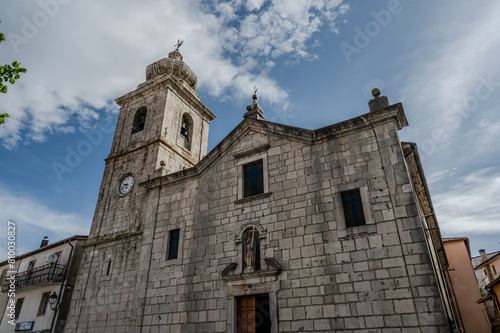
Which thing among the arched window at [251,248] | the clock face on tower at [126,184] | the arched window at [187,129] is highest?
the arched window at [187,129]

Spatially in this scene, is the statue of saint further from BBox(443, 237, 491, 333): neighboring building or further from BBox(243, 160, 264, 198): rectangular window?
BBox(443, 237, 491, 333): neighboring building

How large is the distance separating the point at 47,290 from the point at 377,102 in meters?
17.9

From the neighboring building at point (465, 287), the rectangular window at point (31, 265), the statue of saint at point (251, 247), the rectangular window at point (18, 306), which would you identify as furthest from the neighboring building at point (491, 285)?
the rectangular window at point (31, 265)

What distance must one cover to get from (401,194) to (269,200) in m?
3.94

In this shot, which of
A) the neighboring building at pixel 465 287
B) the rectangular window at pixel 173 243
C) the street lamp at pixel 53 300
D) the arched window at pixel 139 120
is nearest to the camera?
the rectangular window at pixel 173 243

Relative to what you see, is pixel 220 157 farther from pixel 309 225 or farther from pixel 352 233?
pixel 352 233

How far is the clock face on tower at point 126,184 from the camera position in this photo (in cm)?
1698

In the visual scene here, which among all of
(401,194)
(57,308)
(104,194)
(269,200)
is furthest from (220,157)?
(57,308)

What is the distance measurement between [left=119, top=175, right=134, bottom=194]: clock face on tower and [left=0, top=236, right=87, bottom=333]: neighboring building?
11.1 ft

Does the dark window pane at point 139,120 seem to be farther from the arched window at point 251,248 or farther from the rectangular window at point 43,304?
the arched window at point 251,248

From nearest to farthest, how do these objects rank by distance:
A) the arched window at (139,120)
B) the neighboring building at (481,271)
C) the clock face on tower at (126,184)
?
1. the clock face on tower at (126,184)
2. the arched window at (139,120)
3. the neighboring building at (481,271)

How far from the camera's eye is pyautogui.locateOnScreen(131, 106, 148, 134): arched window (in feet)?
64.7

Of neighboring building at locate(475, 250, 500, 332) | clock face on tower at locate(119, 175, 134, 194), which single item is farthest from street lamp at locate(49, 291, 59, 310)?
neighboring building at locate(475, 250, 500, 332)

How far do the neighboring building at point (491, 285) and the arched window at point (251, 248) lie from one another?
33.4ft
